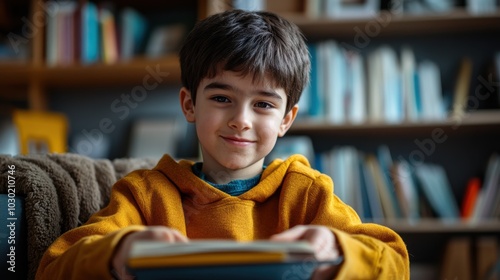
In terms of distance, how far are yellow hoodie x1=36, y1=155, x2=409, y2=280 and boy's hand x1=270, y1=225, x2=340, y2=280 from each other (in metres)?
0.12

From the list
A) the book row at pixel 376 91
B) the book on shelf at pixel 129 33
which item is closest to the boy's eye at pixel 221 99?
the book row at pixel 376 91

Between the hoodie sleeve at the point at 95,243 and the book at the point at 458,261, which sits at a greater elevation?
the hoodie sleeve at the point at 95,243

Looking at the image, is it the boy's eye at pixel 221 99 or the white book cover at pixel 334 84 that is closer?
the boy's eye at pixel 221 99

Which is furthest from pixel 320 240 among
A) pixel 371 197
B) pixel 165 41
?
pixel 165 41

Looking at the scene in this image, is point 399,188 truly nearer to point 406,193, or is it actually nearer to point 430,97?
point 406,193

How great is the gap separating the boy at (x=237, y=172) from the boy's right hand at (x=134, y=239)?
0.50ft

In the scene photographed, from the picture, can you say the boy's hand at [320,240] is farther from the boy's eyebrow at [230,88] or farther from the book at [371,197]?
the book at [371,197]

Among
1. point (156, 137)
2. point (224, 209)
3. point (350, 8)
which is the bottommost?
point (156, 137)

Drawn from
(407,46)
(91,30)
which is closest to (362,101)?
(407,46)

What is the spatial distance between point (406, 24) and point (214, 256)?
206 centimetres

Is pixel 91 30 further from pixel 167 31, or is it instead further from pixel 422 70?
pixel 422 70

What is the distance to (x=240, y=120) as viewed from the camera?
1052 mm

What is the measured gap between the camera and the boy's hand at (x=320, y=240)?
781 millimetres

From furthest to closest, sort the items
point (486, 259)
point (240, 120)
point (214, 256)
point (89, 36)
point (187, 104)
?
1. point (89, 36)
2. point (486, 259)
3. point (187, 104)
4. point (240, 120)
5. point (214, 256)
